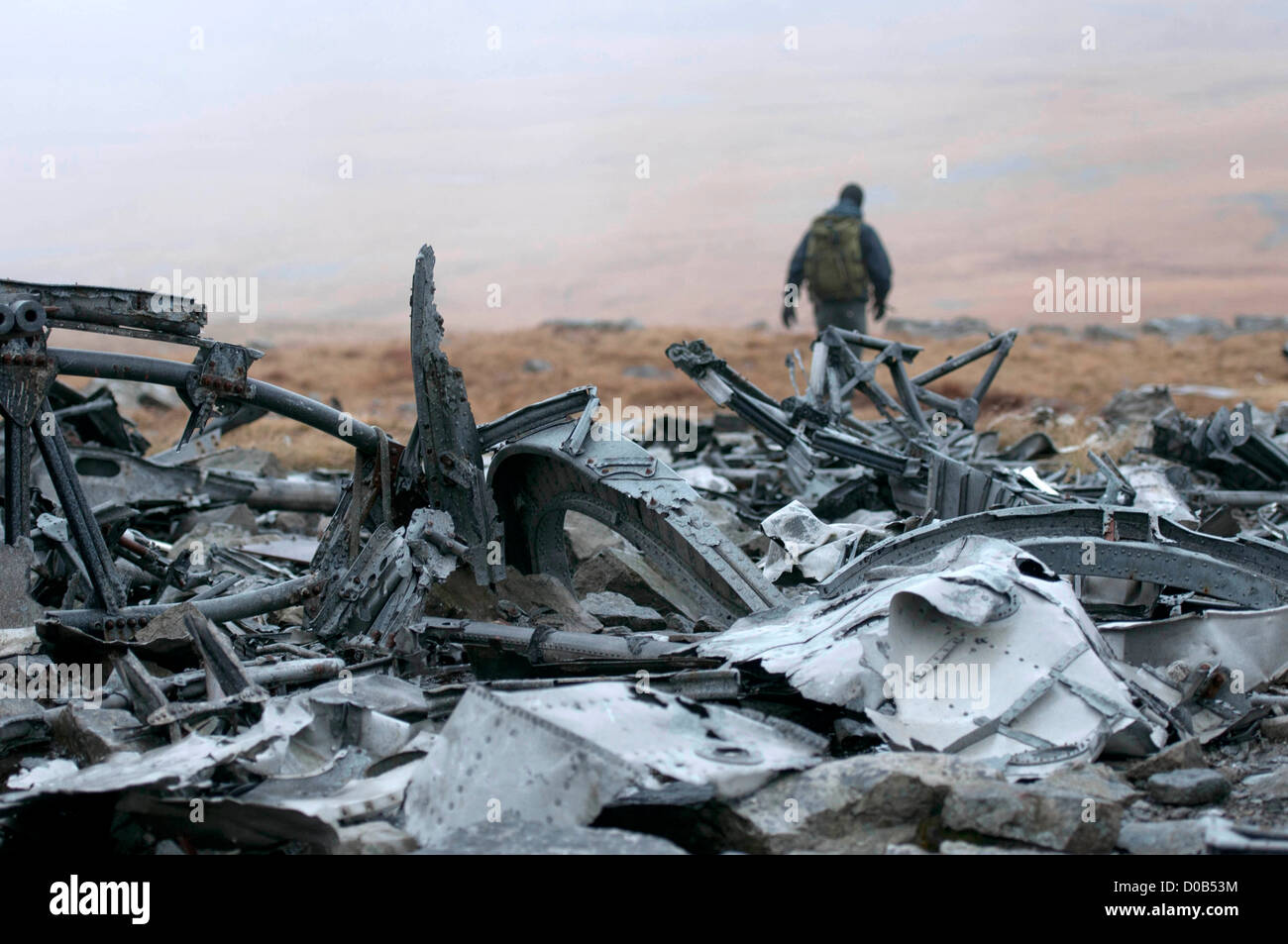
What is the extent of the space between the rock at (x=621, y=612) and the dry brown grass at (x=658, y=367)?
7.35 m

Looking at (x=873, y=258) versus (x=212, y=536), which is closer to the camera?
(x=212, y=536)

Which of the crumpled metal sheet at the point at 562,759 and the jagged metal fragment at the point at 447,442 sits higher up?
the jagged metal fragment at the point at 447,442

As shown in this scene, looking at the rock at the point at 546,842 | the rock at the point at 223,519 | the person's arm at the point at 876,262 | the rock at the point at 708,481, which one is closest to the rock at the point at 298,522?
the rock at the point at 223,519

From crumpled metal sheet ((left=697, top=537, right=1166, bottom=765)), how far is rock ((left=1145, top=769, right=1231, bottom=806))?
218 millimetres

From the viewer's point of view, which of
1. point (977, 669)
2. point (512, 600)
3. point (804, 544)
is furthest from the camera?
point (804, 544)

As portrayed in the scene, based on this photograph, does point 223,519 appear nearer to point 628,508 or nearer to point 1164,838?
point 628,508

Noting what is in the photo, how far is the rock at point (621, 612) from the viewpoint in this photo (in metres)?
5.46

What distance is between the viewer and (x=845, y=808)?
3.21 m

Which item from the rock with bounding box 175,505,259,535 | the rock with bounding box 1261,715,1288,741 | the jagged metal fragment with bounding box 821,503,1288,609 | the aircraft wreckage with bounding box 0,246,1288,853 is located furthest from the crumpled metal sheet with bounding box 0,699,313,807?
the rock with bounding box 175,505,259,535

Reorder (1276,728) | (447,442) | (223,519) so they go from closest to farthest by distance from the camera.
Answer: (1276,728) → (447,442) → (223,519)

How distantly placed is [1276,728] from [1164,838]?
3.73 ft

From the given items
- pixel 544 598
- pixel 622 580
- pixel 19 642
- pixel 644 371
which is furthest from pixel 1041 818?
pixel 644 371

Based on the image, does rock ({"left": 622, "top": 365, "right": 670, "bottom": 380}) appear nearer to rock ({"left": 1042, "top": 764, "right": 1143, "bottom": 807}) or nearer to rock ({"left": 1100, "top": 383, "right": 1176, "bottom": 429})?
rock ({"left": 1100, "top": 383, "right": 1176, "bottom": 429})

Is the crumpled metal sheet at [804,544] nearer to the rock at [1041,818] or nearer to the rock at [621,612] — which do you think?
the rock at [621,612]
